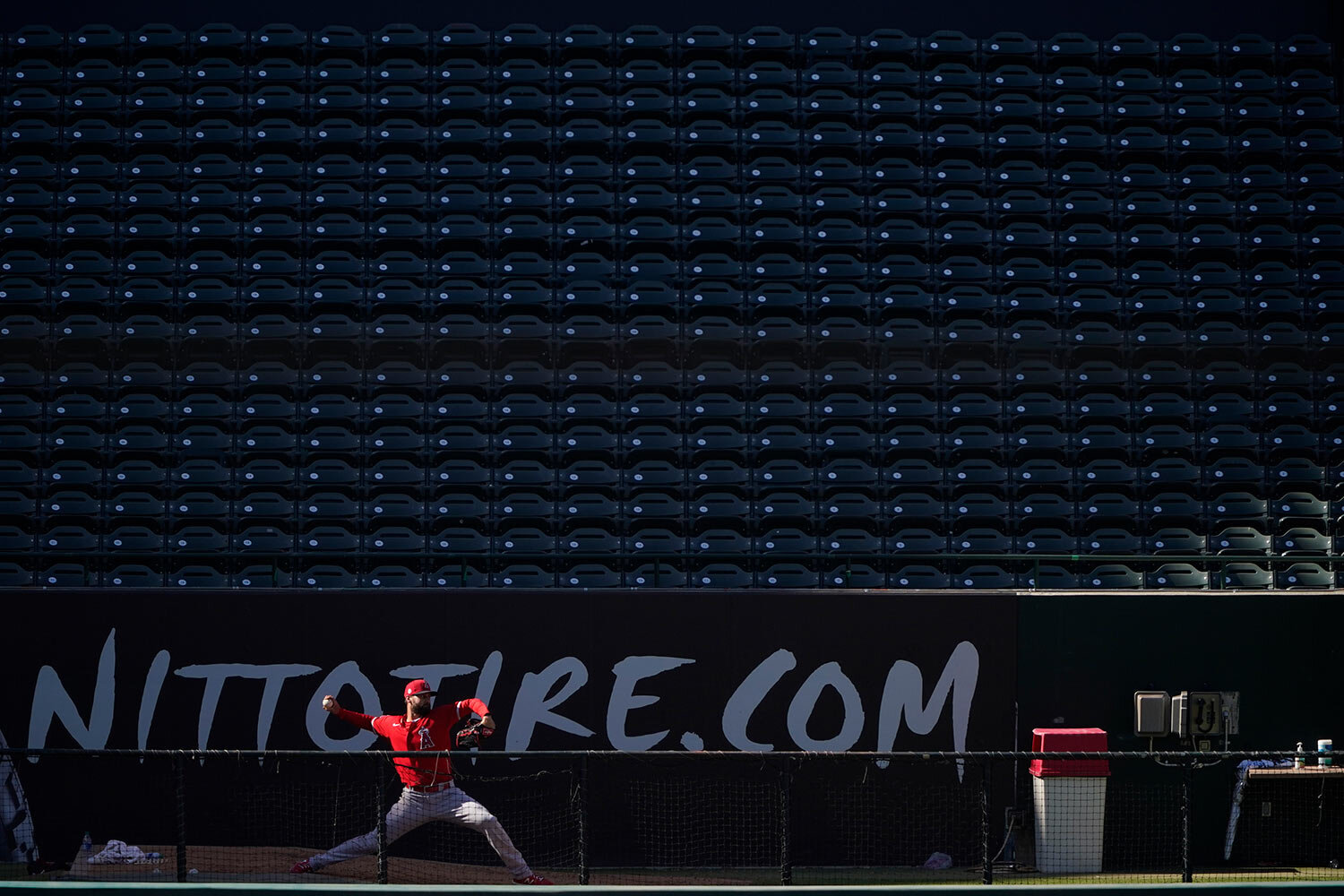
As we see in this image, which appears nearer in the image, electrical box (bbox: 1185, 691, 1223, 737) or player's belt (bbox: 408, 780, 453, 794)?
player's belt (bbox: 408, 780, 453, 794)

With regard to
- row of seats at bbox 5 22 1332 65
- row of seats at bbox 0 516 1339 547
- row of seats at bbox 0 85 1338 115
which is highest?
row of seats at bbox 5 22 1332 65

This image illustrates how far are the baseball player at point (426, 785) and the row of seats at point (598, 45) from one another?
8546 millimetres

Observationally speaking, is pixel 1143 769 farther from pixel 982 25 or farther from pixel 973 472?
pixel 982 25

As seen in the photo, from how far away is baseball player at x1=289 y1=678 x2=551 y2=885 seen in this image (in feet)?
32.2

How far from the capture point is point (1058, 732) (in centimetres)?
1116

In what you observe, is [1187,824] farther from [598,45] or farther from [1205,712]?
[598,45]

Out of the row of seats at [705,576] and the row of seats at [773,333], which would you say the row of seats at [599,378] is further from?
the row of seats at [705,576]

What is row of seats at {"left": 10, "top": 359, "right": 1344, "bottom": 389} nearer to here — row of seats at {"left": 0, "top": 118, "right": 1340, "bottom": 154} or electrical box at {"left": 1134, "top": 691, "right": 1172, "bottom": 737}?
row of seats at {"left": 0, "top": 118, "right": 1340, "bottom": 154}

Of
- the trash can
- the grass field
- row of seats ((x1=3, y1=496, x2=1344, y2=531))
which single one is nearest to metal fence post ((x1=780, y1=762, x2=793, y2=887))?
the grass field

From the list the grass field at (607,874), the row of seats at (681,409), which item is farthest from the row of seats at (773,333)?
the grass field at (607,874)

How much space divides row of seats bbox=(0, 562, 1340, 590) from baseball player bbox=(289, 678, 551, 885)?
268cm

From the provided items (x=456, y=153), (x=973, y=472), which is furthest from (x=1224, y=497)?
(x=456, y=153)

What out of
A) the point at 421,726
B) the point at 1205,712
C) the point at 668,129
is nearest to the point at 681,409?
the point at 668,129

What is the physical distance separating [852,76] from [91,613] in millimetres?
9522
